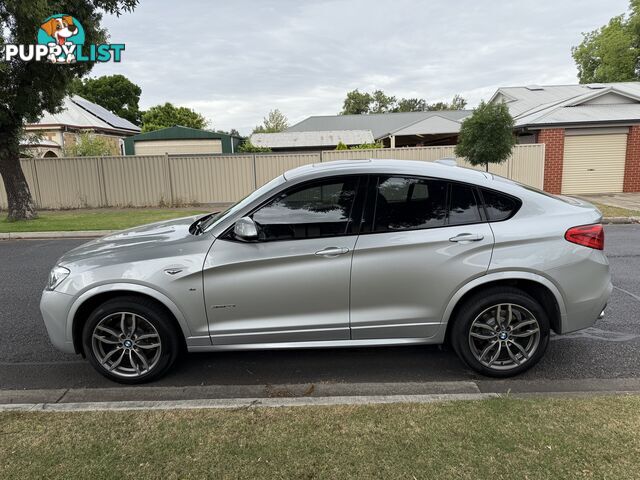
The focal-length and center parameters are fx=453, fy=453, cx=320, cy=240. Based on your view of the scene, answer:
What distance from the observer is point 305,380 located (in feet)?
12.1

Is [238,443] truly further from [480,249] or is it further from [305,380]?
A: [480,249]

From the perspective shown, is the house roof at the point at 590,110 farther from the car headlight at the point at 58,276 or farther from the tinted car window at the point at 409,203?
the car headlight at the point at 58,276

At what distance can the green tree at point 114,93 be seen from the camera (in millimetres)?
58875

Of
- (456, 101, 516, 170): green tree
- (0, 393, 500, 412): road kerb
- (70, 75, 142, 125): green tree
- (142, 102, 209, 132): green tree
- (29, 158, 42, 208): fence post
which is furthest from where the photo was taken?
(70, 75, 142, 125): green tree

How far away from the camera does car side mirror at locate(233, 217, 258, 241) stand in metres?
3.34

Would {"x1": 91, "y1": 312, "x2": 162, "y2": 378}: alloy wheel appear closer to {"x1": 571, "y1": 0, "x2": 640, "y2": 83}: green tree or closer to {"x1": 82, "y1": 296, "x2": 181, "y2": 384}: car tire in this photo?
{"x1": 82, "y1": 296, "x2": 181, "y2": 384}: car tire

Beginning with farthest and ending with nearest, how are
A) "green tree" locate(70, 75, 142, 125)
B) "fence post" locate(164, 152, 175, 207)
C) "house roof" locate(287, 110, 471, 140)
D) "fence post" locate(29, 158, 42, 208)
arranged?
A: "green tree" locate(70, 75, 142, 125) → "house roof" locate(287, 110, 471, 140) → "fence post" locate(164, 152, 175, 207) → "fence post" locate(29, 158, 42, 208)

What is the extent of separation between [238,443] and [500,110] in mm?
13811

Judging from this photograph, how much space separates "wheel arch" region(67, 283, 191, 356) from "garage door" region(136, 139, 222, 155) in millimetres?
29682

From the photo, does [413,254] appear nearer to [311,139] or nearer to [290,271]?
[290,271]

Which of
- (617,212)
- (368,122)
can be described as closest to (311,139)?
(368,122)

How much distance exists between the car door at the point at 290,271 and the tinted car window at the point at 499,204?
1.00 metres

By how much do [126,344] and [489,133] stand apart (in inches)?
518

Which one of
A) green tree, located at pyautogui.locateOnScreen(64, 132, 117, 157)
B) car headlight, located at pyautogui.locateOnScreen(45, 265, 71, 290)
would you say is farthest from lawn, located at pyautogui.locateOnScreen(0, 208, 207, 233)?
car headlight, located at pyautogui.locateOnScreen(45, 265, 71, 290)
